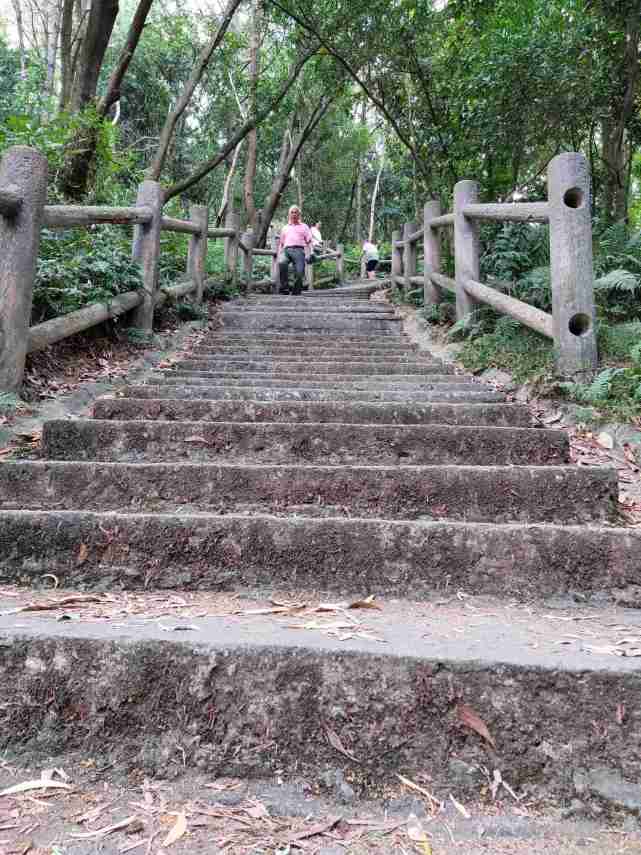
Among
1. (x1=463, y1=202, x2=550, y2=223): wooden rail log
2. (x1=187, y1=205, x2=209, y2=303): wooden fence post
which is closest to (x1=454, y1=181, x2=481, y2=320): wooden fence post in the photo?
(x1=463, y1=202, x2=550, y2=223): wooden rail log

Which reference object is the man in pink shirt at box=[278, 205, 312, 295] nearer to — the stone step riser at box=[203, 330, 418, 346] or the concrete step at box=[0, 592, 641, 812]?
the stone step riser at box=[203, 330, 418, 346]

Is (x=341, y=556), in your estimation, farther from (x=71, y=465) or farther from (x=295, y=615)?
(x=71, y=465)

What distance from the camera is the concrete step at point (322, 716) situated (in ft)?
4.21

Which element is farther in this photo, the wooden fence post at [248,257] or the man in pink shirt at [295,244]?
the wooden fence post at [248,257]

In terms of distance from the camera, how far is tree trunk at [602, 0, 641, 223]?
5.98 meters

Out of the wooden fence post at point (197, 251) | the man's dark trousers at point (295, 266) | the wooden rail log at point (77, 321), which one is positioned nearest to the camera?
the wooden rail log at point (77, 321)

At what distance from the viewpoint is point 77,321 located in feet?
11.9

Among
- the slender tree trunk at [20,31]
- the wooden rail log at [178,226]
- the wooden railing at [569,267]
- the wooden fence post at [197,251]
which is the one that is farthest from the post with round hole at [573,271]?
the slender tree trunk at [20,31]

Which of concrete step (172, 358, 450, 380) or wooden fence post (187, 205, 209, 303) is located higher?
wooden fence post (187, 205, 209, 303)

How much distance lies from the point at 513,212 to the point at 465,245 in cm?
98

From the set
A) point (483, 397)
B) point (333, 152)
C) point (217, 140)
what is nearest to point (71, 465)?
point (483, 397)

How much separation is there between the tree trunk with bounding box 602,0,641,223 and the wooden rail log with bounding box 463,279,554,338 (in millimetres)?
2793

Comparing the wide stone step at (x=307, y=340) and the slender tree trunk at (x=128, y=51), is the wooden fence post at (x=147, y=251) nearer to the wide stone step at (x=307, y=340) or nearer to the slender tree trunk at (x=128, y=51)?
the wide stone step at (x=307, y=340)

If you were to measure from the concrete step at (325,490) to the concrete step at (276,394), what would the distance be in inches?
45.6
